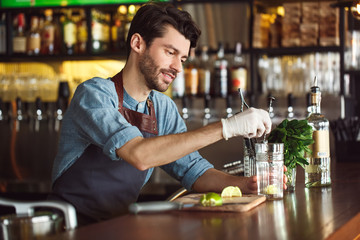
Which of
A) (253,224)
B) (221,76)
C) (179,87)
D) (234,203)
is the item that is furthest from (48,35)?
(253,224)

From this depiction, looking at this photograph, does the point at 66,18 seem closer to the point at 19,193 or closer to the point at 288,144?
the point at 19,193

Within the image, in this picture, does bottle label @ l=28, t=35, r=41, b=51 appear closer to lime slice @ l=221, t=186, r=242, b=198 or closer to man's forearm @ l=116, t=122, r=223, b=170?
man's forearm @ l=116, t=122, r=223, b=170

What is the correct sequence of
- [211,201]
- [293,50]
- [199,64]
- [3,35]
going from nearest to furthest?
[211,201] → [293,50] → [199,64] → [3,35]

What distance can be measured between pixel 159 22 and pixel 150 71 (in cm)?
18

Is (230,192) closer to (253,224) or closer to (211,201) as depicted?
(211,201)

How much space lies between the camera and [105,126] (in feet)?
5.97

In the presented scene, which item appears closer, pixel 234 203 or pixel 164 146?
pixel 234 203

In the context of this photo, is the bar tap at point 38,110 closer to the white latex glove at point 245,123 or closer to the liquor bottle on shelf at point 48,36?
the liquor bottle on shelf at point 48,36

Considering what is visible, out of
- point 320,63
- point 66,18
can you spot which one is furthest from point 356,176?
point 66,18

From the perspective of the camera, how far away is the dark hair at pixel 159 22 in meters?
2.16

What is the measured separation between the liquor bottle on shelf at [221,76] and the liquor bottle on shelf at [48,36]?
1407mm

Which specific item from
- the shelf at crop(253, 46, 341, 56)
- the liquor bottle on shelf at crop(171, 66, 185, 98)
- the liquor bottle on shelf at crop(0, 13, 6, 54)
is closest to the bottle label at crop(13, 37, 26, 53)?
the liquor bottle on shelf at crop(0, 13, 6, 54)

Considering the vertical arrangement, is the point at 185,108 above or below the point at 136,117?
above

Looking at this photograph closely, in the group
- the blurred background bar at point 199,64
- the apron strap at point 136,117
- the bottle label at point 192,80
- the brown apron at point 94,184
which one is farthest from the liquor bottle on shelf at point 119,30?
the brown apron at point 94,184
